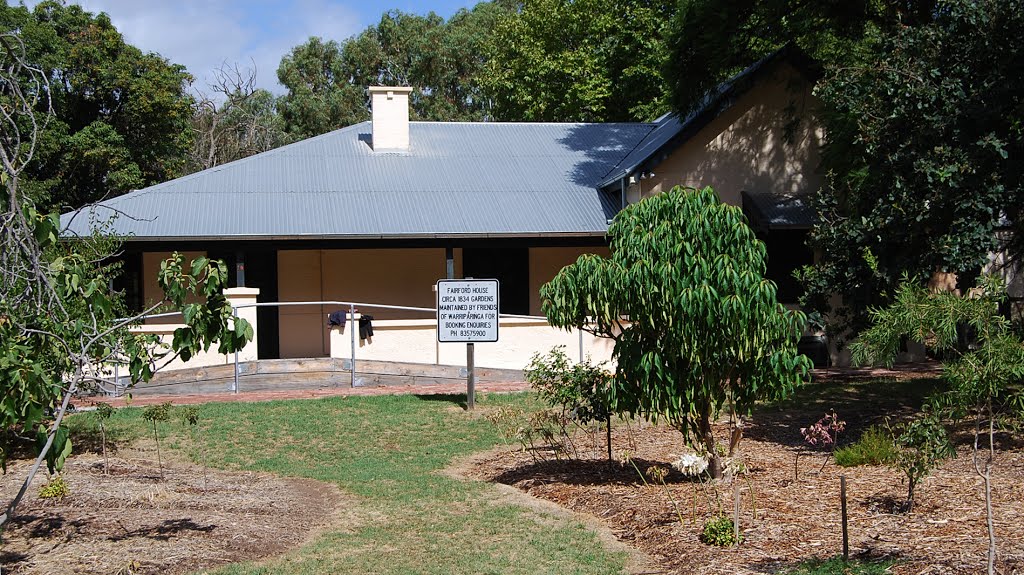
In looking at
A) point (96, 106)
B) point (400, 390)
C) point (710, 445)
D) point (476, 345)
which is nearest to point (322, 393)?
point (400, 390)

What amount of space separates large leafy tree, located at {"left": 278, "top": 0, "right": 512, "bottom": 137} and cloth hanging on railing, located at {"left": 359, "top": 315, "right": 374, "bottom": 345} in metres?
28.2

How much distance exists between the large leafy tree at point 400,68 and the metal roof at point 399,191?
2205cm

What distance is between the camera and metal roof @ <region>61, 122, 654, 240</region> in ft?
59.9

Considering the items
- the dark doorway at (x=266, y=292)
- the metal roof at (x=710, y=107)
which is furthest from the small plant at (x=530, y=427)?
the dark doorway at (x=266, y=292)

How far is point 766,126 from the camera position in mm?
19156

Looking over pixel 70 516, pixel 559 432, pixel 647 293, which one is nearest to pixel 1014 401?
pixel 647 293

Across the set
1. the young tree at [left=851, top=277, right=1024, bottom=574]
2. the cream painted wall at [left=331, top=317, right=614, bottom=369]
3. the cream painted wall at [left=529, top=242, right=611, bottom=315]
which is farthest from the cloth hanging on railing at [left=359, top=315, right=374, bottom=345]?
the young tree at [left=851, top=277, right=1024, bottom=574]

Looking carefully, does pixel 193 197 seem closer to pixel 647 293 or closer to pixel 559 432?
pixel 559 432

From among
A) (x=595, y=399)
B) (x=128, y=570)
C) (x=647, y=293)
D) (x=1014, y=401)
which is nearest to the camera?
(x=128, y=570)

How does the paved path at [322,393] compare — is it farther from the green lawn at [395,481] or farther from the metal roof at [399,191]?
the metal roof at [399,191]

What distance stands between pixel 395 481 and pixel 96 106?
78.2 ft

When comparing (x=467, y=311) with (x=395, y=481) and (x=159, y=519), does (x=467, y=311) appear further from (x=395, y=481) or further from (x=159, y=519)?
(x=159, y=519)

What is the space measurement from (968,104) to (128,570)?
906 centimetres

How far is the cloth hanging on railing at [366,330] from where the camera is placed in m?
17.2
